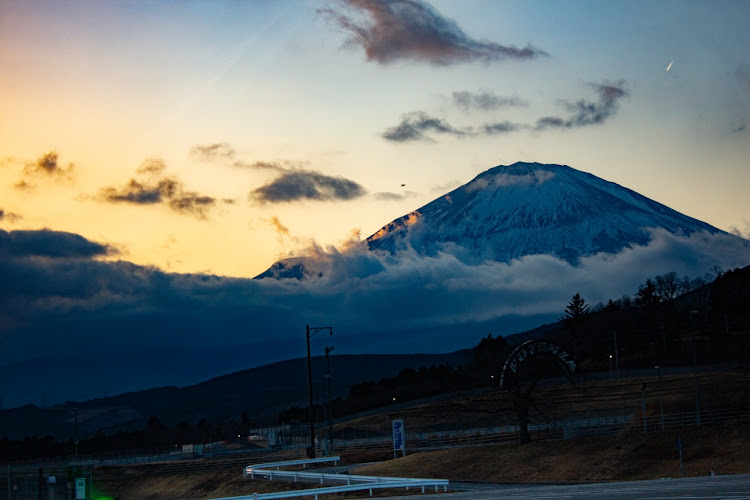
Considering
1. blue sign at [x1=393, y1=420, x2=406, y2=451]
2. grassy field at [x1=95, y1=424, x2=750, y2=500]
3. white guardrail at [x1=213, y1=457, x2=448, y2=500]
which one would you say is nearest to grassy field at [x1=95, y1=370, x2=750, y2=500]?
grassy field at [x1=95, y1=424, x2=750, y2=500]

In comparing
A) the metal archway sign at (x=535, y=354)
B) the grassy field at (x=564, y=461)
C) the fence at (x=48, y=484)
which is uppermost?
the metal archway sign at (x=535, y=354)

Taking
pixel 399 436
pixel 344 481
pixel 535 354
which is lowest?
pixel 344 481

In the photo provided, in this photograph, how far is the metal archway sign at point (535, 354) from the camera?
130m

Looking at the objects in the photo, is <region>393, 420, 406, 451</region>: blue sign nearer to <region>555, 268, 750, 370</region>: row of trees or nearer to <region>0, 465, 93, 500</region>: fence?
<region>0, 465, 93, 500</region>: fence

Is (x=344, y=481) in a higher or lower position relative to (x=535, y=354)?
lower

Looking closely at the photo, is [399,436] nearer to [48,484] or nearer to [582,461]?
[582,461]

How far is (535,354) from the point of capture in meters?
132

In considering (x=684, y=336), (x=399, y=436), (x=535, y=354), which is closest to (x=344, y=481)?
(x=399, y=436)

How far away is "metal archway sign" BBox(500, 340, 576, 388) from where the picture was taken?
129750 millimetres

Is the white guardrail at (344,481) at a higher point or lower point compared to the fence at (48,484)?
lower

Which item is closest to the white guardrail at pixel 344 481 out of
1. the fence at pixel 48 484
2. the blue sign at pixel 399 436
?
the fence at pixel 48 484

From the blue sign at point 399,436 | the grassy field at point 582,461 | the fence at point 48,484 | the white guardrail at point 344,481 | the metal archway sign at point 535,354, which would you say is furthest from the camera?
the metal archway sign at point 535,354

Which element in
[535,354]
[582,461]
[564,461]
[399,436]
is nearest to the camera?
[582,461]

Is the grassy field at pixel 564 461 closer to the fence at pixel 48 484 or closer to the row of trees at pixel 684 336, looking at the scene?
the fence at pixel 48 484
